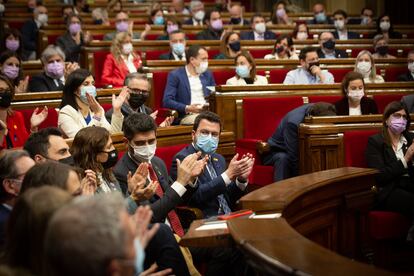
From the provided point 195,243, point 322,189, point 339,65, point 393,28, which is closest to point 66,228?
point 195,243

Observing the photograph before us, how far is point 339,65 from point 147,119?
3323 mm

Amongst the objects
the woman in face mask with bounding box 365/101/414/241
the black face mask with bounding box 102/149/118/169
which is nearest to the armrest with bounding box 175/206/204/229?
the black face mask with bounding box 102/149/118/169

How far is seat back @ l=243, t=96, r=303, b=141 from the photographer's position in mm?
5043

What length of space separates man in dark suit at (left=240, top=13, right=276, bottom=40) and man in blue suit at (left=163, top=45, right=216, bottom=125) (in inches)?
85.6

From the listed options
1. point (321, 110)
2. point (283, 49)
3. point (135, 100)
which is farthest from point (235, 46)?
point (135, 100)

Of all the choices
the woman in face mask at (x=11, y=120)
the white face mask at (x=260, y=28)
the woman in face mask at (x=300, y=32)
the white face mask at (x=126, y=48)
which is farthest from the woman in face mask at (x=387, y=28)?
the woman in face mask at (x=11, y=120)

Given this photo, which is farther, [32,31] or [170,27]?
[32,31]

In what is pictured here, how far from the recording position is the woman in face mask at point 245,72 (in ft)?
18.7

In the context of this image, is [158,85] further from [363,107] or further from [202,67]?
[363,107]

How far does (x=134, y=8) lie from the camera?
33.8 ft

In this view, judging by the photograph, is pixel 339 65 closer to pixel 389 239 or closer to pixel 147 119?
pixel 389 239

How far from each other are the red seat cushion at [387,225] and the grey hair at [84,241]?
2.62m

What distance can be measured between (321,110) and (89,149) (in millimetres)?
1813

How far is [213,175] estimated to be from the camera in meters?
3.67
